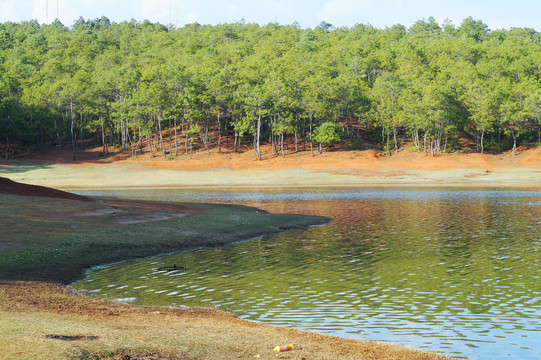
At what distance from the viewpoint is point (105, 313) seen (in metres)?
17.6

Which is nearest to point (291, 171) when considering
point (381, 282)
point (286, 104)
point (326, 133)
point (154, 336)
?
point (326, 133)

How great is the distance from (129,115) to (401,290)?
385ft

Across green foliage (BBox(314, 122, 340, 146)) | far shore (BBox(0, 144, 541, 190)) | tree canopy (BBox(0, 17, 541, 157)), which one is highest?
tree canopy (BBox(0, 17, 541, 157))

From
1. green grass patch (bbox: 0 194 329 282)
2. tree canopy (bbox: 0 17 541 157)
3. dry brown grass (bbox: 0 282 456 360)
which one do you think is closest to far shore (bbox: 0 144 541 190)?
tree canopy (bbox: 0 17 541 157)

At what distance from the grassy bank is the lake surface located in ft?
5.29

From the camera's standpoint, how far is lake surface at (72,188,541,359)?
16219 millimetres

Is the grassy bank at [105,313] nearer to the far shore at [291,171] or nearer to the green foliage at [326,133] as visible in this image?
the far shore at [291,171]

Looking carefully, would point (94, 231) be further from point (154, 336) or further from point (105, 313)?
point (154, 336)

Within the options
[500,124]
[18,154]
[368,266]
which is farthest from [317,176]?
[18,154]

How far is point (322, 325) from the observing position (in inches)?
662

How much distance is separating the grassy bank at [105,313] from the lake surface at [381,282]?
1614 mm

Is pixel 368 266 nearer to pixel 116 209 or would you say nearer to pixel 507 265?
pixel 507 265

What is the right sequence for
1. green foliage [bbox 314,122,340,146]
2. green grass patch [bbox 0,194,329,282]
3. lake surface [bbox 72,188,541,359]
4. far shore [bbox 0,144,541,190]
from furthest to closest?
green foliage [bbox 314,122,340,146]
far shore [bbox 0,144,541,190]
green grass patch [bbox 0,194,329,282]
lake surface [bbox 72,188,541,359]

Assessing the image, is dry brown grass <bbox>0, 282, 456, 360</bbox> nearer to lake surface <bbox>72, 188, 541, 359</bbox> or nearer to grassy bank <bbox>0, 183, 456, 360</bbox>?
grassy bank <bbox>0, 183, 456, 360</bbox>
